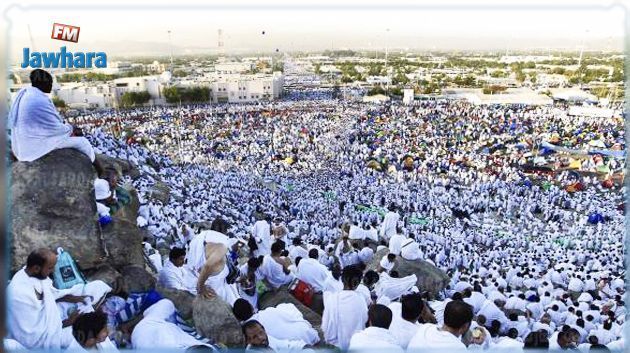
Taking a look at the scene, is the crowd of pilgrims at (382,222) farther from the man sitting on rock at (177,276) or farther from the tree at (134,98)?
the tree at (134,98)

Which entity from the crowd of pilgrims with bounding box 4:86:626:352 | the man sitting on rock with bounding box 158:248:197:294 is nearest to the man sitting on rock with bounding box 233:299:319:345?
the crowd of pilgrims with bounding box 4:86:626:352

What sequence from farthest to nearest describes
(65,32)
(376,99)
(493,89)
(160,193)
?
(493,89) < (376,99) < (160,193) < (65,32)

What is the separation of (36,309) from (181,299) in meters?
0.91

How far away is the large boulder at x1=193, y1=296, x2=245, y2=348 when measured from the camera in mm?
2371

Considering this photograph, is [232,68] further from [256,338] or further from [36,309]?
[256,338]

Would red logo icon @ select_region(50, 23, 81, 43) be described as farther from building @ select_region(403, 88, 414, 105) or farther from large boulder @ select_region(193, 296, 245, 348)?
building @ select_region(403, 88, 414, 105)

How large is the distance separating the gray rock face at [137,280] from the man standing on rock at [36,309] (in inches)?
28.9

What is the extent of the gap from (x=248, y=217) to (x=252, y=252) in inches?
159

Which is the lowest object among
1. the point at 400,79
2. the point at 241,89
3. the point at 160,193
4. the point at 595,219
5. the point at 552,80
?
the point at 595,219

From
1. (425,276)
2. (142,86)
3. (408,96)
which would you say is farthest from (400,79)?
(425,276)

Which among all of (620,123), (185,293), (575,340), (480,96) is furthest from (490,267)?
(480,96)

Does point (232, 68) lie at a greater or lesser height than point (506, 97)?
greater

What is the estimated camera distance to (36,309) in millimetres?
2195

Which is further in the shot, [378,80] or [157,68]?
[378,80]
